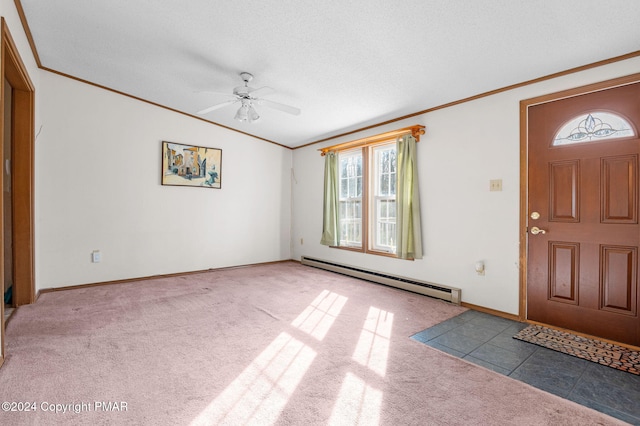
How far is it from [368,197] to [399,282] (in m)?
1.35

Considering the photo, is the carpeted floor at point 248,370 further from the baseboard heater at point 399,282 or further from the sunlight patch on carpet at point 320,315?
the baseboard heater at point 399,282

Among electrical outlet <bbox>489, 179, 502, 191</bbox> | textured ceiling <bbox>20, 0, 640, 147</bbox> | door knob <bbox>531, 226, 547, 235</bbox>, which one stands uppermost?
textured ceiling <bbox>20, 0, 640, 147</bbox>

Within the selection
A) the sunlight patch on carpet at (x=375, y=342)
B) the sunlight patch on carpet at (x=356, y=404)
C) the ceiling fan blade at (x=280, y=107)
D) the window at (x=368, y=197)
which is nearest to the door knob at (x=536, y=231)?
the sunlight patch on carpet at (x=375, y=342)

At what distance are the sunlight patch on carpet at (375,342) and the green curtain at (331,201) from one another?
2.11m

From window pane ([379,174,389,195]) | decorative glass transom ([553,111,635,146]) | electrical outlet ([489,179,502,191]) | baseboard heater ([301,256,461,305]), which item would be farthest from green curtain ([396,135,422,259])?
decorative glass transom ([553,111,635,146])

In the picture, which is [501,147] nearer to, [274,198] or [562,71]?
[562,71]

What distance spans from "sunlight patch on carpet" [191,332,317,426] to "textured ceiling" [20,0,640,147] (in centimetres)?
259

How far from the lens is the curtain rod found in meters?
3.86

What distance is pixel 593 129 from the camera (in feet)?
8.54

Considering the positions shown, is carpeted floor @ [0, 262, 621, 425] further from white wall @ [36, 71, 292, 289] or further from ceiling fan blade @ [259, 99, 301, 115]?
ceiling fan blade @ [259, 99, 301, 115]

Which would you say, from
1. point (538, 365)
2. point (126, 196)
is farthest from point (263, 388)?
point (126, 196)

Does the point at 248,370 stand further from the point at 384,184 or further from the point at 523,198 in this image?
the point at 384,184

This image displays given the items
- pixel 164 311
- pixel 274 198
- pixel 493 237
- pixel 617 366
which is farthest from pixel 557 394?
pixel 274 198

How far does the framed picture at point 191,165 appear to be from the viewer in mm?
4676
